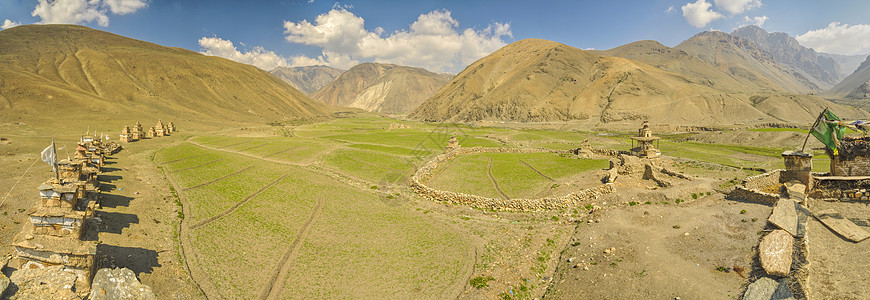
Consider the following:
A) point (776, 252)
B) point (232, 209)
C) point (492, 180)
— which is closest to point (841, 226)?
point (776, 252)

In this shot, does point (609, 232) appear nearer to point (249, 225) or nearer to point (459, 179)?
point (459, 179)

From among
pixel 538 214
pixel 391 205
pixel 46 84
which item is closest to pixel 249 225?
pixel 391 205

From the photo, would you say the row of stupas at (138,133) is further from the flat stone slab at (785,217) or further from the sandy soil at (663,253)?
the flat stone slab at (785,217)

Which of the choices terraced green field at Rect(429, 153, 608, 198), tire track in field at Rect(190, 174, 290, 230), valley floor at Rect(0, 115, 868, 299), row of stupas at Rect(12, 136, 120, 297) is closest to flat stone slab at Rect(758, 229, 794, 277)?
valley floor at Rect(0, 115, 868, 299)

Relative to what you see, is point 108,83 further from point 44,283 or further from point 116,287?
point 116,287

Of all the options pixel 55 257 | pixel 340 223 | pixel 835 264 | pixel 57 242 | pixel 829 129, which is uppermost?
pixel 829 129

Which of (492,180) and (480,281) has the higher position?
(492,180)

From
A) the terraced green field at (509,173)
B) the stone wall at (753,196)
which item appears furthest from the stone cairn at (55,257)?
the stone wall at (753,196)
